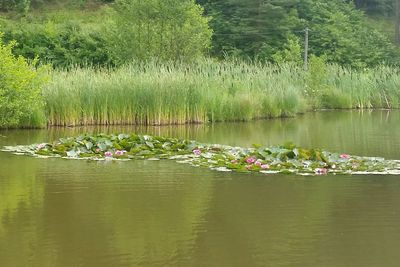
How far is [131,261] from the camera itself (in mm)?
5383

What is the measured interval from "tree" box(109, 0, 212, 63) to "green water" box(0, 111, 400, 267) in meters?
15.5

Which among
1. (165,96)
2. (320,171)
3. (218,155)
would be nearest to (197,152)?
(218,155)

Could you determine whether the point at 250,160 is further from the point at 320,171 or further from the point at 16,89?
the point at 16,89

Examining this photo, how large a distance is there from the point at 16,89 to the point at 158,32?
11994 millimetres

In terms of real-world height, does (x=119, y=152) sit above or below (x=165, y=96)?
below

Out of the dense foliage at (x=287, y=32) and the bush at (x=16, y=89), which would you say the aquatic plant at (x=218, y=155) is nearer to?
the bush at (x=16, y=89)

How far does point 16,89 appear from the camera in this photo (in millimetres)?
15094

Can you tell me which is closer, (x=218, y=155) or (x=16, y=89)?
(x=218, y=155)

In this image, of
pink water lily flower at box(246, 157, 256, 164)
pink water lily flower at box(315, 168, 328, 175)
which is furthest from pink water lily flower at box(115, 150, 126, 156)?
pink water lily flower at box(315, 168, 328, 175)

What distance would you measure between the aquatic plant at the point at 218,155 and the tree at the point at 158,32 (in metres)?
14.1

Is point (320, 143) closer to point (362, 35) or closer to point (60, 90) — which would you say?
point (60, 90)

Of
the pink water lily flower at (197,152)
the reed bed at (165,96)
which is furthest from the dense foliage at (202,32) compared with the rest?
the pink water lily flower at (197,152)

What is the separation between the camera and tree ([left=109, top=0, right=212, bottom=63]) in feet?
84.9

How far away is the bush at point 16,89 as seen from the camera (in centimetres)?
1491
